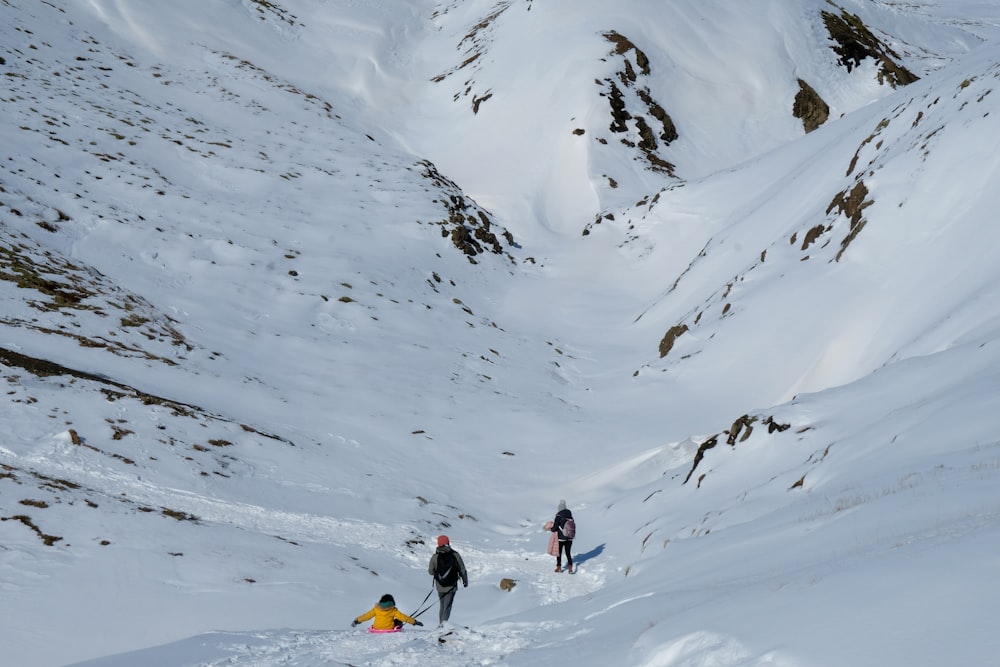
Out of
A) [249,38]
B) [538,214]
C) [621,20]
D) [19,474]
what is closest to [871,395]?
[19,474]

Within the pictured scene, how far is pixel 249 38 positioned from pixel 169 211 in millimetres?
33200

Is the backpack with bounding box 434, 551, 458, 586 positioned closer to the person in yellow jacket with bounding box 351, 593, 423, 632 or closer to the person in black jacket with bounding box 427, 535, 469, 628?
the person in black jacket with bounding box 427, 535, 469, 628

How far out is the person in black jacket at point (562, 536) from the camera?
46.3 ft

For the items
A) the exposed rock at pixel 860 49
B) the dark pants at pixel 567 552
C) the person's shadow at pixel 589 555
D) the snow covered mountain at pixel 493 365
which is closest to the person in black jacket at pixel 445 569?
the snow covered mountain at pixel 493 365

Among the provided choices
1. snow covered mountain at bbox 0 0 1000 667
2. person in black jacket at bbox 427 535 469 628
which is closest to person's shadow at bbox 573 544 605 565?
snow covered mountain at bbox 0 0 1000 667

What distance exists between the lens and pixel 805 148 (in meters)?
34.7

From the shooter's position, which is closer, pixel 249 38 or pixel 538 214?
pixel 538 214

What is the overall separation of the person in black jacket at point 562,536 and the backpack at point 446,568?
3.40 m

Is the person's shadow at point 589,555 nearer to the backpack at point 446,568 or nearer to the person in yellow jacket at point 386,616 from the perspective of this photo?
the backpack at point 446,568

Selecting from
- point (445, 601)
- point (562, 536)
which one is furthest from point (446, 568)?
point (562, 536)

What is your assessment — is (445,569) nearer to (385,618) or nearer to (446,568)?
(446,568)

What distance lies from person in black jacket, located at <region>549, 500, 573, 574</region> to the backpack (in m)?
3.40

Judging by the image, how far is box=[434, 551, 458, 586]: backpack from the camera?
11.1 m

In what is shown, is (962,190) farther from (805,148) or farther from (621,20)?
(621,20)
